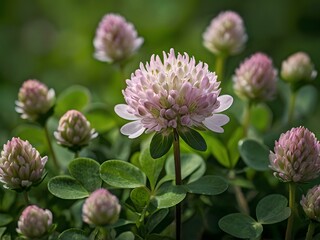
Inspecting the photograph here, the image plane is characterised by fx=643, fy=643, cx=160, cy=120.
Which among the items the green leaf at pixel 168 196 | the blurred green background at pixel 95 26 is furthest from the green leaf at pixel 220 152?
the blurred green background at pixel 95 26

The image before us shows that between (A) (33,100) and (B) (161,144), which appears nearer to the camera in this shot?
(B) (161,144)

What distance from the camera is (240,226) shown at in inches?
34.9

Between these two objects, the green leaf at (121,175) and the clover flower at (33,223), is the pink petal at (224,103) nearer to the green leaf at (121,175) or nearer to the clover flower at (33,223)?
the green leaf at (121,175)

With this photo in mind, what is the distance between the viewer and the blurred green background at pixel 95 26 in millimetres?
2143

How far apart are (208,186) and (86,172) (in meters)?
0.18

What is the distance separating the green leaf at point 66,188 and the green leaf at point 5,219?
11 centimetres

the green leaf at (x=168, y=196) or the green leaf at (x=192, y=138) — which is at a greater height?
the green leaf at (x=192, y=138)

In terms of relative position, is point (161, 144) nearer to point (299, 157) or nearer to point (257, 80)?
point (299, 157)

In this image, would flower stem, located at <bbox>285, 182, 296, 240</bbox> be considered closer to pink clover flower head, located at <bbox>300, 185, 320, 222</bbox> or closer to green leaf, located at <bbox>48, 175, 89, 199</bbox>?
pink clover flower head, located at <bbox>300, 185, 320, 222</bbox>

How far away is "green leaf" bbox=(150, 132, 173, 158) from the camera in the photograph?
901 mm

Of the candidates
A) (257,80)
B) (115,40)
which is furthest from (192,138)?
(115,40)

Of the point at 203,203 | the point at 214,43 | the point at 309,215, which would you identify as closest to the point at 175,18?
the point at 214,43

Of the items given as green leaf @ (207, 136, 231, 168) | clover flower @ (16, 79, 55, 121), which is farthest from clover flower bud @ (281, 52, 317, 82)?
clover flower @ (16, 79, 55, 121)

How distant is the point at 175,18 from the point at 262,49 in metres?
0.34
